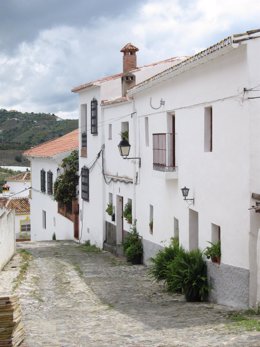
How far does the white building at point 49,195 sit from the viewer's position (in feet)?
107

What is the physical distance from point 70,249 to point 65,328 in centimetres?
1624

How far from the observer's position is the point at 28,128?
11112cm

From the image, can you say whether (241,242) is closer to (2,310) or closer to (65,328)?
(65,328)

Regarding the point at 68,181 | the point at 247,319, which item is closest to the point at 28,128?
the point at 68,181

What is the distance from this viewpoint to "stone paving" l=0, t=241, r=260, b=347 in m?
10.0

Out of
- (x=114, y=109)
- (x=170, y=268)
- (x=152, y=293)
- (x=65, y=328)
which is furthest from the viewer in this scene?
(x=114, y=109)

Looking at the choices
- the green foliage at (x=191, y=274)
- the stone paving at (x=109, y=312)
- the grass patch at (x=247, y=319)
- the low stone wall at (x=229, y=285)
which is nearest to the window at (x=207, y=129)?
the green foliage at (x=191, y=274)

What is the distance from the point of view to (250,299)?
12.2 m

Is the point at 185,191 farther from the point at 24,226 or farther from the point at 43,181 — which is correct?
the point at 24,226

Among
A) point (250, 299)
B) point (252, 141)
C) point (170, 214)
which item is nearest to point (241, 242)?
point (250, 299)

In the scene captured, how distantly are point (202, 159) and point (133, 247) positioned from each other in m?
7.37

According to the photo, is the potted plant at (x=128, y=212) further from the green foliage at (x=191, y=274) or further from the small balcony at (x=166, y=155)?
the green foliage at (x=191, y=274)

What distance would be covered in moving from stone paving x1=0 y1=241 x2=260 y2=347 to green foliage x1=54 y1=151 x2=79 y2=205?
9397 millimetres

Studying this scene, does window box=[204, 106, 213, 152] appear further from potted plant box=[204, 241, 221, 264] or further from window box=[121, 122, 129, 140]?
window box=[121, 122, 129, 140]
